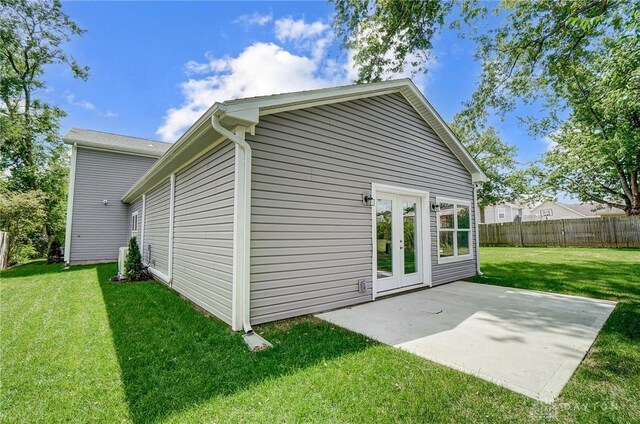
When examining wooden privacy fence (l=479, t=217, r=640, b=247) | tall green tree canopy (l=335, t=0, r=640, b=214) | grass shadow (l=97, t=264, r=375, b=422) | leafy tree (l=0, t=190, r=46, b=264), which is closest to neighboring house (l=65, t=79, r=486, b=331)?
grass shadow (l=97, t=264, r=375, b=422)

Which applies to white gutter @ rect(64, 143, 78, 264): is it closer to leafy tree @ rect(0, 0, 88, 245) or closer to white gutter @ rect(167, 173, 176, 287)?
leafy tree @ rect(0, 0, 88, 245)

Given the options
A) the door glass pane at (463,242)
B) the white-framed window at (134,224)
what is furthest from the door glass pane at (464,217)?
the white-framed window at (134,224)

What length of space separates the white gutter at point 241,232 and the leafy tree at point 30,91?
52.9ft

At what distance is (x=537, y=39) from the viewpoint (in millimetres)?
6742

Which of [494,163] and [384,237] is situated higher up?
[494,163]

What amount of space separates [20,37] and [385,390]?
69.7ft

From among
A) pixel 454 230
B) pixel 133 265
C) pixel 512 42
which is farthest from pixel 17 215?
pixel 512 42

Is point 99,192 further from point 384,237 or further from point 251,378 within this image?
point 251,378

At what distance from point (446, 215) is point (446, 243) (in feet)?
2.40

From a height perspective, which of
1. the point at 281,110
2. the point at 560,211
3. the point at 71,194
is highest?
the point at 560,211

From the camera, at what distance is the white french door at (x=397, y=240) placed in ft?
18.7

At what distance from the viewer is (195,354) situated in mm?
3152

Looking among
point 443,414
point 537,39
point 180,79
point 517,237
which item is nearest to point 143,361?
point 443,414

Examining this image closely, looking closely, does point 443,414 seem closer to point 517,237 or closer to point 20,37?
point 517,237
